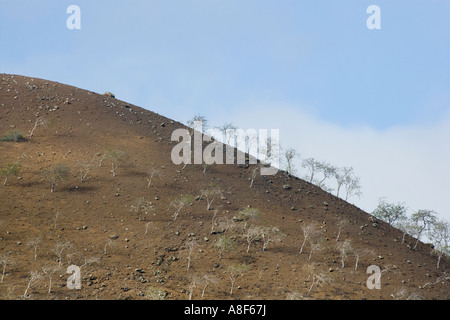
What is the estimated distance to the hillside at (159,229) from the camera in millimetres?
25266

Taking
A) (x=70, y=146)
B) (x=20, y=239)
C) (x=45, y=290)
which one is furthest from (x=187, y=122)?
(x=45, y=290)

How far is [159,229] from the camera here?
3192cm

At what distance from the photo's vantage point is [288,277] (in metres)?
27.3

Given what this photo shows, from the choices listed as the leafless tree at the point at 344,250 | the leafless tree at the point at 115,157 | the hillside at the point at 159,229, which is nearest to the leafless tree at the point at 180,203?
the hillside at the point at 159,229

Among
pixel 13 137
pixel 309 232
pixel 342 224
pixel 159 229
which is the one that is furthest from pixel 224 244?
pixel 13 137

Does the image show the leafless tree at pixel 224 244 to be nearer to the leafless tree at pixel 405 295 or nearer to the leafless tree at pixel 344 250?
the leafless tree at pixel 344 250

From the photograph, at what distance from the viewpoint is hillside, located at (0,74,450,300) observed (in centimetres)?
2527

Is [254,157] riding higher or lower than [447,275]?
higher

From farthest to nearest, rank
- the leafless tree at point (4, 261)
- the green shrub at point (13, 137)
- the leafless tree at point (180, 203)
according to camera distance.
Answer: the green shrub at point (13, 137), the leafless tree at point (180, 203), the leafless tree at point (4, 261)

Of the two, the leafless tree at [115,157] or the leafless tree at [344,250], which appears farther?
the leafless tree at [115,157]

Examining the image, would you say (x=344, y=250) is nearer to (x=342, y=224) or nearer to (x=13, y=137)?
(x=342, y=224)

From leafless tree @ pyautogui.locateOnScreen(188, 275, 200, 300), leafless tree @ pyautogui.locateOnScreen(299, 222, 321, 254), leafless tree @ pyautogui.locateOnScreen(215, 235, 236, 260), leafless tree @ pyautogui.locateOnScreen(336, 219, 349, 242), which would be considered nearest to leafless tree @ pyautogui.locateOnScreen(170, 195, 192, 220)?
leafless tree @ pyautogui.locateOnScreen(215, 235, 236, 260)

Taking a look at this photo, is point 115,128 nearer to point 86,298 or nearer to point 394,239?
point 86,298
